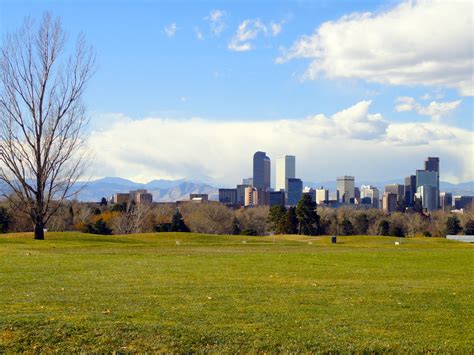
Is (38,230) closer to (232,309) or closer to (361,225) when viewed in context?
(232,309)

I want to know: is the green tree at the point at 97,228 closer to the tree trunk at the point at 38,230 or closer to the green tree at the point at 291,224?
the green tree at the point at 291,224

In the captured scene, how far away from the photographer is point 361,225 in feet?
348

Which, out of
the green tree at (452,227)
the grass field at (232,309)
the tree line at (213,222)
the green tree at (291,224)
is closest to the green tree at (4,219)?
the tree line at (213,222)

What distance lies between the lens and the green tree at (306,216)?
83.6 metres

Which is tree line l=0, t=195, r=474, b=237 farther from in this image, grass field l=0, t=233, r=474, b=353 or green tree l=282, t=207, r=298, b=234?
grass field l=0, t=233, r=474, b=353

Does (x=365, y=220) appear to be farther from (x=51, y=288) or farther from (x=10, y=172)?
(x=51, y=288)

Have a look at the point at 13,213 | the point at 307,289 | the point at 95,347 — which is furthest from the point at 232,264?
the point at 13,213

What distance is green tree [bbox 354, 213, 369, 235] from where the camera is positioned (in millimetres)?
105875

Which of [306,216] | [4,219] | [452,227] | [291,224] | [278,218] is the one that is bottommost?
[452,227]

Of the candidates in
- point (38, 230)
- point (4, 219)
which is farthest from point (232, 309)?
point (4, 219)

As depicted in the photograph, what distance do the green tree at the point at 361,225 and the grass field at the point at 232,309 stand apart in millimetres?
86190

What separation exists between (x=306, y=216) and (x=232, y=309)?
72.5 metres

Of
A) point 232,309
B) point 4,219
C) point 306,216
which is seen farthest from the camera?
point 306,216

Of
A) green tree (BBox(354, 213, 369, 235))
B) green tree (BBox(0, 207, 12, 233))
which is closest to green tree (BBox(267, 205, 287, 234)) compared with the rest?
green tree (BBox(354, 213, 369, 235))
